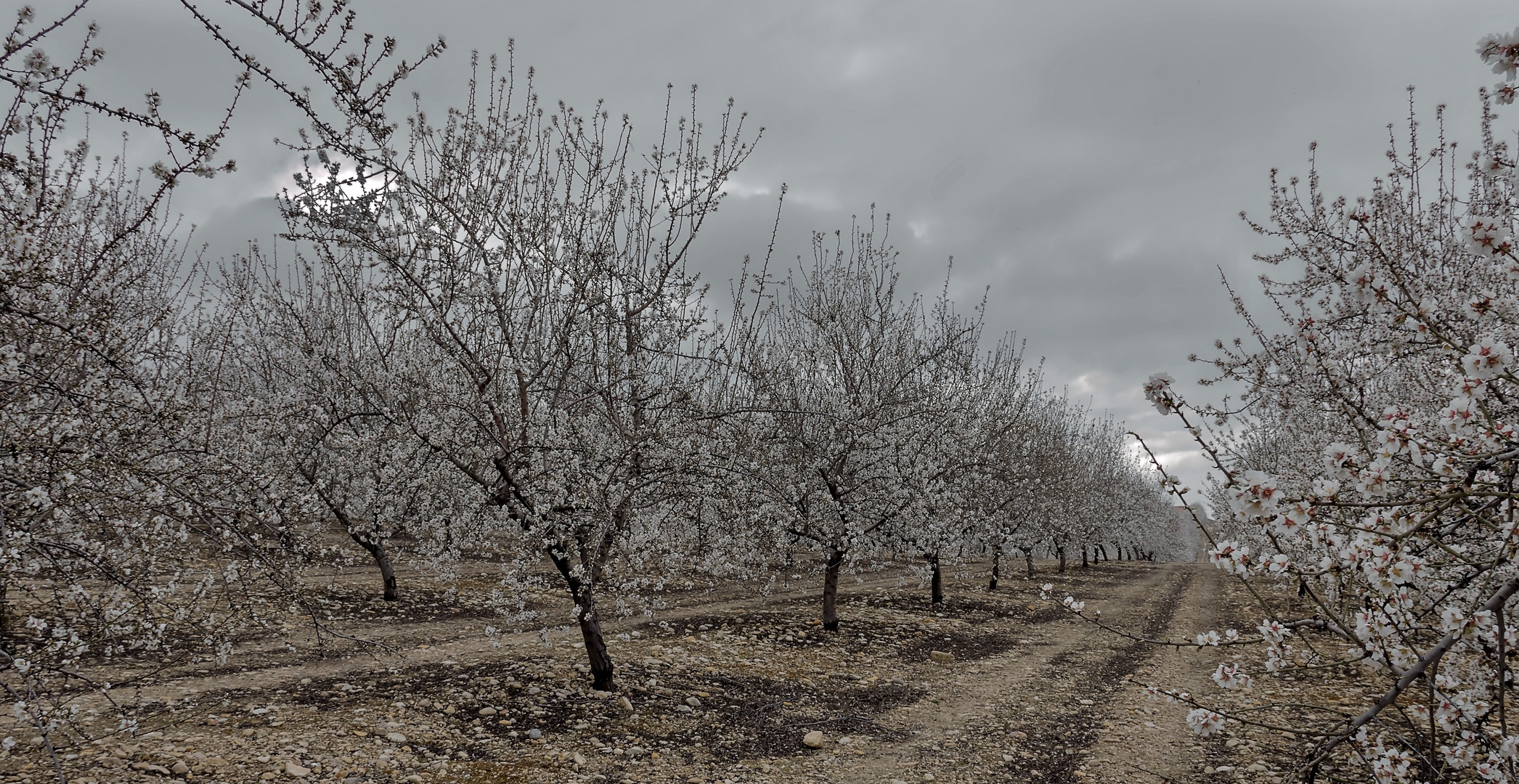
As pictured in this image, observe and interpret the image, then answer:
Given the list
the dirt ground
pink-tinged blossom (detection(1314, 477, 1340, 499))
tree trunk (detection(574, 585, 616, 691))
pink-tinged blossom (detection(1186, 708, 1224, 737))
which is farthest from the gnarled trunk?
pink-tinged blossom (detection(1314, 477, 1340, 499))

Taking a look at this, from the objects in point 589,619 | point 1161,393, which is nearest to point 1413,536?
point 1161,393

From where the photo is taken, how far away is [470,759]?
6.15 meters

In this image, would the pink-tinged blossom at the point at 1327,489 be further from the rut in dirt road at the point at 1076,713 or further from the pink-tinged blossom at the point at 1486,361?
the rut in dirt road at the point at 1076,713

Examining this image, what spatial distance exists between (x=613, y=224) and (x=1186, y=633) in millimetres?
14712

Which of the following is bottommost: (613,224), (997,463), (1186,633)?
(1186,633)

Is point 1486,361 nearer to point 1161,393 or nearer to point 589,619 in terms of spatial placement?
point 1161,393

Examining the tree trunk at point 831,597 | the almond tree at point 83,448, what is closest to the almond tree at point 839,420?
the tree trunk at point 831,597

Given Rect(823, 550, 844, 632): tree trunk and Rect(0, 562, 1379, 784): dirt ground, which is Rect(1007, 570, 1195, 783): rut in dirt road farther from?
Rect(823, 550, 844, 632): tree trunk

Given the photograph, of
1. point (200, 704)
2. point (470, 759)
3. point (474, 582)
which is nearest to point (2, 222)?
point (200, 704)

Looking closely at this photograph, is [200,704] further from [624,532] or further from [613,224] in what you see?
[613,224]

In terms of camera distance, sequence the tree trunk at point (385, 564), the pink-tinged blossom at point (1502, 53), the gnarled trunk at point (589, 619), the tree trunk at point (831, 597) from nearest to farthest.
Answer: the pink-tinged blossom at point (1502, 53) → the gnarled trunk at point (589, 619) → the tree trunk at point (831, 597) → the tree trunk at point (385, 564)

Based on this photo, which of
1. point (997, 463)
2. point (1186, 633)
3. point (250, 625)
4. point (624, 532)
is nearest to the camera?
point (624, 532)

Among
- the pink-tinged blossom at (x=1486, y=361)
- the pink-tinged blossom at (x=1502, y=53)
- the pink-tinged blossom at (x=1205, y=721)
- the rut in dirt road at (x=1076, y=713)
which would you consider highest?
the pink-tinged blossom at (x=1502, y=53)

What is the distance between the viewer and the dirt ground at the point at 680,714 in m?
5.97
